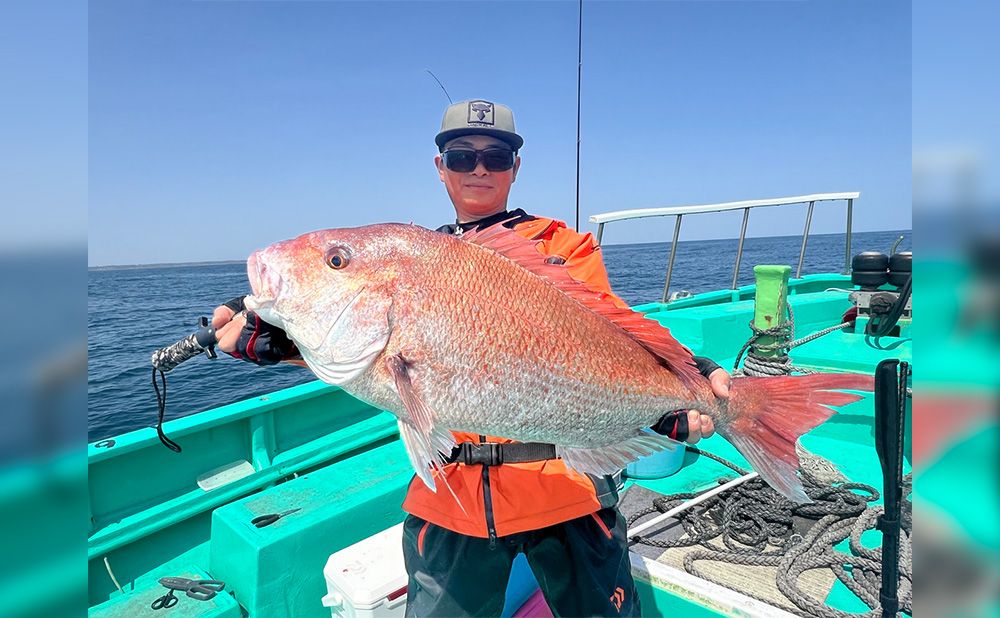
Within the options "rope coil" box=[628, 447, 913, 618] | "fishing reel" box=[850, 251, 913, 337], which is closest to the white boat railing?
"fishing reel" box=[850, 251, 913, 337]

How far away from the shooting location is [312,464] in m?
4.37

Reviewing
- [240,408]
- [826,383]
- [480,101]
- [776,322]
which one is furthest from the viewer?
[776,322]

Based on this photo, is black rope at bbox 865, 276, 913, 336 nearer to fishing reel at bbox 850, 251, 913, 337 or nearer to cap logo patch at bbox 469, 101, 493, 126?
fishing reel at bbox 850, 251, 913, 337

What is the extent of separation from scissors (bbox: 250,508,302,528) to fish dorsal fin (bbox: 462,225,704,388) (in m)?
1.91

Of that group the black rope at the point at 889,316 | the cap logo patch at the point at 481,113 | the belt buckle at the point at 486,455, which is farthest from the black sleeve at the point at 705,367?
the black rope at the point at 889,316

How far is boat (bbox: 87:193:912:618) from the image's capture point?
8.11 ft

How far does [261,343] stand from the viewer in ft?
5.86

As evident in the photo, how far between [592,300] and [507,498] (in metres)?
0.81

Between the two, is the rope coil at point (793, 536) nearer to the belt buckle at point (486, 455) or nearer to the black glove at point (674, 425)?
the black glove at point (674, 425)

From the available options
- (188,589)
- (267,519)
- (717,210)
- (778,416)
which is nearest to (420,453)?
(778,416)

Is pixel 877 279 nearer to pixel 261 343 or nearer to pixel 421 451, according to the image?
pixel 421 451

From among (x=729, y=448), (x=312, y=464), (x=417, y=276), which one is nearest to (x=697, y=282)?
(x=729, y=448)

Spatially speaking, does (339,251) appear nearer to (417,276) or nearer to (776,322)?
(417,276)
